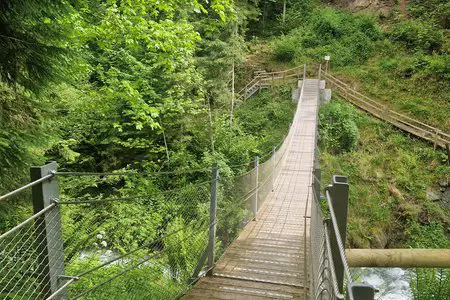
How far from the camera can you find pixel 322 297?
5.59ft

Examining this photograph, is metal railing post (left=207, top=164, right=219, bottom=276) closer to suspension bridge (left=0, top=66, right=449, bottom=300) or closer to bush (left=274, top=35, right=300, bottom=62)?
suspension bridge (left=0, top=66, right=449, bottom=300)

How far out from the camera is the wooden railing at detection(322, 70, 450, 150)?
12171mm

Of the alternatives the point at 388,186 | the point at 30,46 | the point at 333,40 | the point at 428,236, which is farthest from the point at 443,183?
the point at 333,40

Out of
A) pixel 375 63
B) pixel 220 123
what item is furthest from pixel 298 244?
pixel 375 63

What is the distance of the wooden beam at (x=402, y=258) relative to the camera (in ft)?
8.39

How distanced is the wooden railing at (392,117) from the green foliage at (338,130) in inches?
40.1

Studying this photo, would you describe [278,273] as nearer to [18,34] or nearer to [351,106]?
[18,34]

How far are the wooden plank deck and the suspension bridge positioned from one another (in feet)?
0.04

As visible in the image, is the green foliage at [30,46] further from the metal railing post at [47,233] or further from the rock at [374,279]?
the rock at [374,279]

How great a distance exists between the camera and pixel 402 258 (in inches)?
101

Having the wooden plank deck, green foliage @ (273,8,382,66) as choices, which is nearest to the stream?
the wooden plank deck

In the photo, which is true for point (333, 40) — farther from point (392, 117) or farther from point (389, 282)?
point (389, 282)

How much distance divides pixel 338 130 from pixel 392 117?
251 centimetres

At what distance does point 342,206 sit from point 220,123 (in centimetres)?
858
